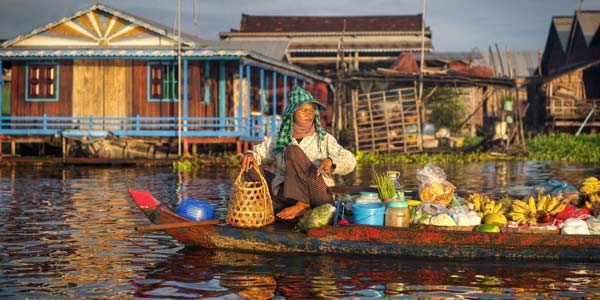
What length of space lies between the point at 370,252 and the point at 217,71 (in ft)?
53.3

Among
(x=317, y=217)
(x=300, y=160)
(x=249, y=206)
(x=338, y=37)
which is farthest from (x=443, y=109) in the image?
(x=249, y=206)

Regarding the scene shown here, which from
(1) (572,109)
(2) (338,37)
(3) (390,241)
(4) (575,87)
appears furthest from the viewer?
(2) (338,37)

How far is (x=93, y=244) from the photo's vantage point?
26.8 ft

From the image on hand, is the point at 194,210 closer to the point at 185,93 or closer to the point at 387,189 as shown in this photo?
the point at 387,189

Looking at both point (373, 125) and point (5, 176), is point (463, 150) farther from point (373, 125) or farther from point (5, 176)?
point (5, 176)

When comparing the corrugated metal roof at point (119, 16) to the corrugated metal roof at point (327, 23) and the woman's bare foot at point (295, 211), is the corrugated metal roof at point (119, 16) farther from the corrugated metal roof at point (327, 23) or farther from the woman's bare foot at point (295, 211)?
the corrugated metal roof at point (327, 23)

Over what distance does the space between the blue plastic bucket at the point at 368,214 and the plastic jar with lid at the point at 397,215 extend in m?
0.07

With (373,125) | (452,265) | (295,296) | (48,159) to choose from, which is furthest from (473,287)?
(373,125)

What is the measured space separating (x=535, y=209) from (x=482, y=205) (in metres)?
0.60

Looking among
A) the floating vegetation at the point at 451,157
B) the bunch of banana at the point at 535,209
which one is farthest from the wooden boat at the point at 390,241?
the floating vegetation at the point at 451,157

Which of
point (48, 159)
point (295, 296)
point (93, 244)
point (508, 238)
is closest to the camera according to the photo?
point (295, 296)

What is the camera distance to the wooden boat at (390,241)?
23.3 ft

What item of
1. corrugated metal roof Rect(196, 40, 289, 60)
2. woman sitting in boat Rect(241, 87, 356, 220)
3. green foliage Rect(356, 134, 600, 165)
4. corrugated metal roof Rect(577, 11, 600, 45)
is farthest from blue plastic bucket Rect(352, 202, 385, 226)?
corrugated metal roof Rect(577, 11, 600, 45)

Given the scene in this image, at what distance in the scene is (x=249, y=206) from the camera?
757 centimetres
